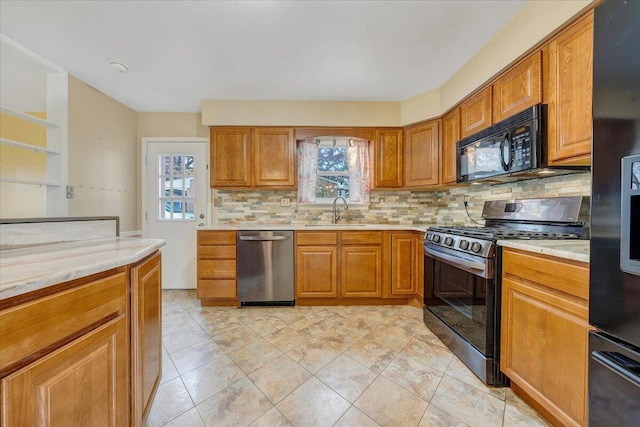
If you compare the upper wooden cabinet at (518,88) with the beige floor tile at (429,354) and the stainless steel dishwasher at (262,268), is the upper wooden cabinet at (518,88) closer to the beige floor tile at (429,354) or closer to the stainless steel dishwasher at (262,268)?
the beige floor tile at (429,354)

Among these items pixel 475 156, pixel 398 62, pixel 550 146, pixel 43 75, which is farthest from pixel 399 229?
pixel 43 75

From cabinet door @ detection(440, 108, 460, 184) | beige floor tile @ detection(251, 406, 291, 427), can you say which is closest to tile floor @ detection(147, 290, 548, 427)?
beige floor tile @ detection(251, 406, 291, 427)

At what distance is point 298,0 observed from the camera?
1558 mm

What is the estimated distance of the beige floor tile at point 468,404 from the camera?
1253 mm

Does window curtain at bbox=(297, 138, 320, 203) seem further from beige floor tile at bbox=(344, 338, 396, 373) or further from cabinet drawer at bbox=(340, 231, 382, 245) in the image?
beige floor tile at bbox=(344, 338, 396, 373)

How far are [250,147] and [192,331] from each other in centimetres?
201

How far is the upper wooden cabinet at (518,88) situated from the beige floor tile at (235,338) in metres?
2.60

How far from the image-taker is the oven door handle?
60.9 inches

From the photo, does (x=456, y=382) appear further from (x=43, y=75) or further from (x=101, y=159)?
(x=43, y=75)

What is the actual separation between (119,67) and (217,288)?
2287 mm

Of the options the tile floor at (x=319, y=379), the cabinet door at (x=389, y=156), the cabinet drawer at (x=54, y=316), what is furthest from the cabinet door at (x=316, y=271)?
the cabinet drawer at (x=54, y=316)

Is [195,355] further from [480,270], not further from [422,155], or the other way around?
[422,155]

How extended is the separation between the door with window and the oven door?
275cm

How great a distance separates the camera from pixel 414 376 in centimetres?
157
